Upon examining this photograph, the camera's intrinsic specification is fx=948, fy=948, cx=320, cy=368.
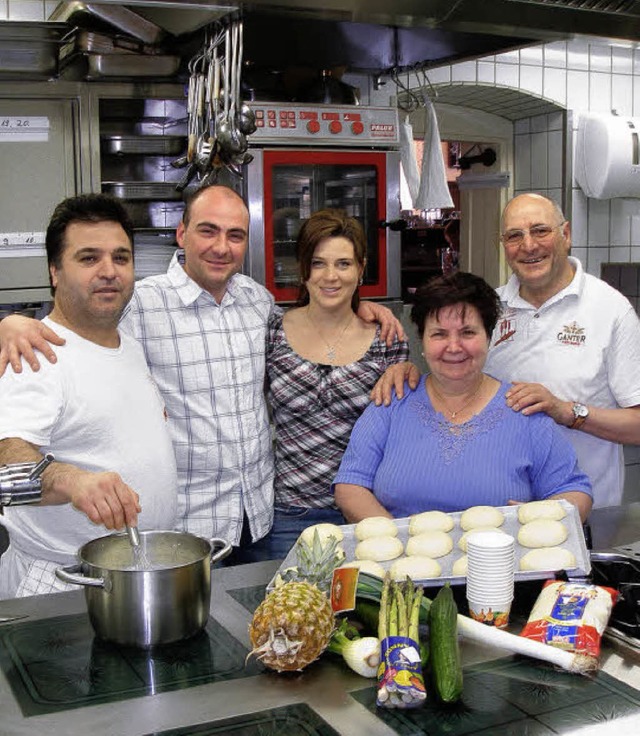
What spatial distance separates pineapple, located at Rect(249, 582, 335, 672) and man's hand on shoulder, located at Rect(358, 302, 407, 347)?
132 centimetres

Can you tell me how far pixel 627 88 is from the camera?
18.4 ft

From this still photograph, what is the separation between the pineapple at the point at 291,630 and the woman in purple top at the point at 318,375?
1.11 m

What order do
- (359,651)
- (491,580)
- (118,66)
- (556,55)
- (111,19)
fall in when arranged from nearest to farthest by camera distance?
(359,651) → (491,580) → (111,19) → (118,66) → (556,55)

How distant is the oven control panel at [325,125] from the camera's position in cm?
410

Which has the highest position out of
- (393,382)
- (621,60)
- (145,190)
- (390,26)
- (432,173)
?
(621,60)

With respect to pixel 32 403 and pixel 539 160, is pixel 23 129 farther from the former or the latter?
pixel 539 160

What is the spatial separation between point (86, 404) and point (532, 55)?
3876 mm

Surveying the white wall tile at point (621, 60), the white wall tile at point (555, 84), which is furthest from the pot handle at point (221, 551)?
the white wall tile at point (621, 60)

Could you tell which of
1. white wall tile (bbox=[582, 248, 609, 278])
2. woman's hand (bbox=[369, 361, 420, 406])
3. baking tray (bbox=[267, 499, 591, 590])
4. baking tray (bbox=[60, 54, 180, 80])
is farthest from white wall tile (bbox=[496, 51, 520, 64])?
baking tray (bbox=[267, 499, 591, 590])

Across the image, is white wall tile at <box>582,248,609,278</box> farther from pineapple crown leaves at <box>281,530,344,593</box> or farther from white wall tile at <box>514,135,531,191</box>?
pineapple crown leaves at <box>281,530,344,593</box>

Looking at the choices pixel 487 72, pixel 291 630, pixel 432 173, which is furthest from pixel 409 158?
pixel 291 630

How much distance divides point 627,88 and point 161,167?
9.62 feet

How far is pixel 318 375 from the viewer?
105 inches

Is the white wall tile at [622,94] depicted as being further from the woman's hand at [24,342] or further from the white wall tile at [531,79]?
the woman's hand at [24,342]
